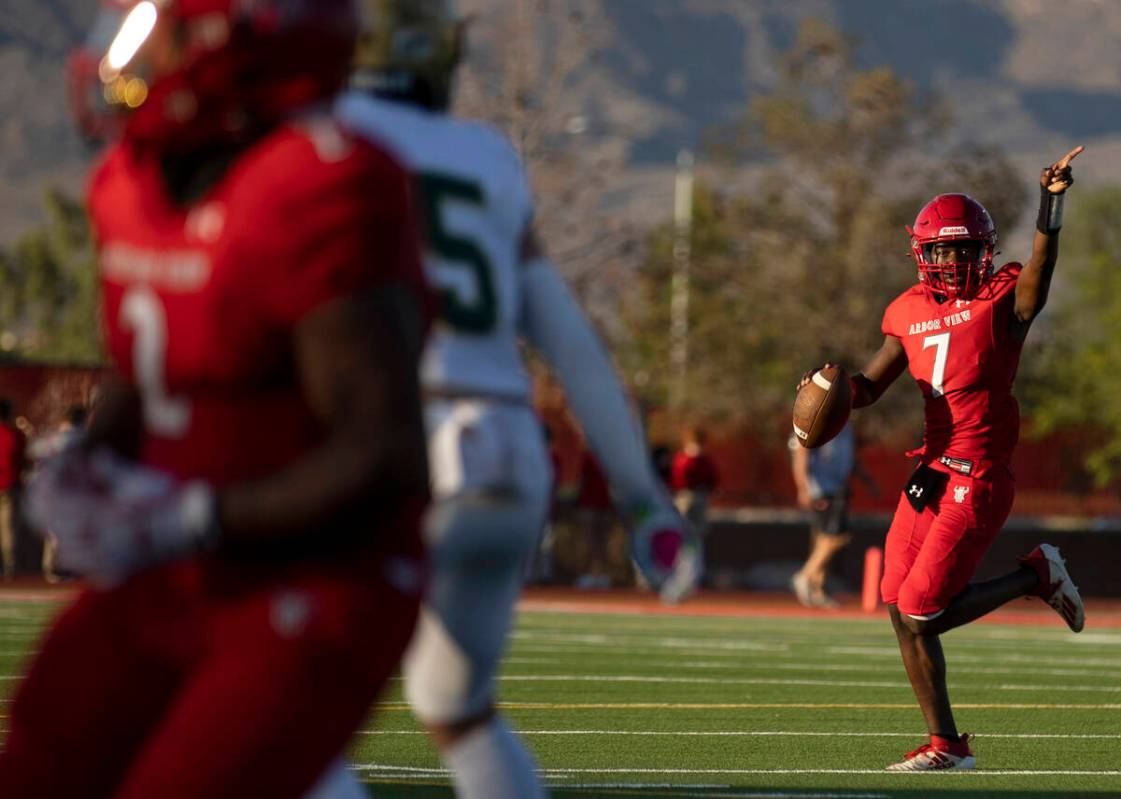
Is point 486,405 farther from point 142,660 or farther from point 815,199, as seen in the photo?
point 815,199

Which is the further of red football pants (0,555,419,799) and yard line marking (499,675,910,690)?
yard line marking (499,675,910,690)

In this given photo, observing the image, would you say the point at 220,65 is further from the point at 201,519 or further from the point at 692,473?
the point at 692,473

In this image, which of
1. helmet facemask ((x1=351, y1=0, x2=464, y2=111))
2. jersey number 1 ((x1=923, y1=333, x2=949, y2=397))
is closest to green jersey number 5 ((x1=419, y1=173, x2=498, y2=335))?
helmet facemask ((x1=351, y1=0, x2=464, y2=111))

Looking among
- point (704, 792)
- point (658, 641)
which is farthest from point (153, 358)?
point (658, 641)

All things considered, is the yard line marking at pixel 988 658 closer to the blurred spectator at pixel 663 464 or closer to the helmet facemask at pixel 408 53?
the blurred spectator at pixel 663 464

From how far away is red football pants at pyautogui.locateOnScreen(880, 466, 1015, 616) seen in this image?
8.16 meters

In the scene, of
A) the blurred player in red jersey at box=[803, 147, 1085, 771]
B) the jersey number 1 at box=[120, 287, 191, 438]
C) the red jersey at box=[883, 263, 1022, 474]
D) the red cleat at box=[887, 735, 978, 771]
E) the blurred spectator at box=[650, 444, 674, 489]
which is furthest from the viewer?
the blurred spectator at box=[650, 444, 674, 489]

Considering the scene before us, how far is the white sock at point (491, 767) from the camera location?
4227 millimetres

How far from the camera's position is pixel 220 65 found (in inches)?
132

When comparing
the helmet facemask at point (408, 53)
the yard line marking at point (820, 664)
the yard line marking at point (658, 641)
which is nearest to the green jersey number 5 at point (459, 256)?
the helmet facemask at point (408, 53)

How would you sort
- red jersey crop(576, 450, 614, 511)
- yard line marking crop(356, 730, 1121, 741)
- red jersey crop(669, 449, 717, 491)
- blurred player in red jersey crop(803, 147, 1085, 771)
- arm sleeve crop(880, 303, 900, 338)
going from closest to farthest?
blurred player in red jersey crop(803, 147, 1085, 771) < arm sleeve crop(880, 303, 900, 338) < yard line marking crop(356, 730, 1121, 741) < red jersey crop(669, 449, 717, 491) < red jersey crop(576, 450, 614, 511)

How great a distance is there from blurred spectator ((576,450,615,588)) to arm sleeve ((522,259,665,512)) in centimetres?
1885

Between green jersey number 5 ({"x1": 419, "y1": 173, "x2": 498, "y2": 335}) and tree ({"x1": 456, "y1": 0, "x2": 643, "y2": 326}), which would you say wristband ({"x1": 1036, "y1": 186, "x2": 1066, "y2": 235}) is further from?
tree ({"x1": 456, "y1": 0, "x2": 643, "y2": 326})

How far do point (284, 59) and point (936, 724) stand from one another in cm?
527
